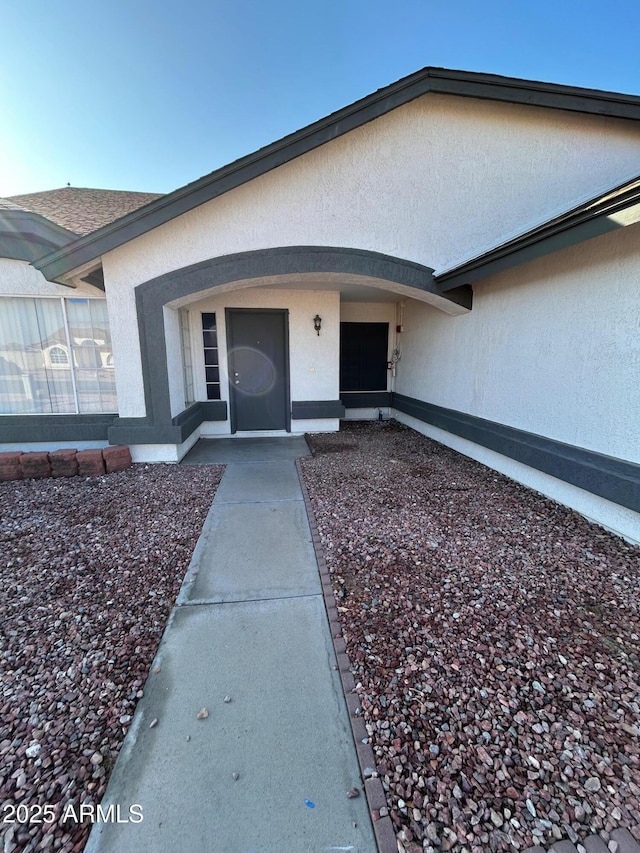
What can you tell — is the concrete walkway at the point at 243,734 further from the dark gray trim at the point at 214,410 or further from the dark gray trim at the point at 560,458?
the dark gray trim at the point at 214,410

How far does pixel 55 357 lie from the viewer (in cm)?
598

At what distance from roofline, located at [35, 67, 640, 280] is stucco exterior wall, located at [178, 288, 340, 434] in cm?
219

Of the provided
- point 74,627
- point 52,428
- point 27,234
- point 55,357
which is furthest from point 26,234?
point 74,627

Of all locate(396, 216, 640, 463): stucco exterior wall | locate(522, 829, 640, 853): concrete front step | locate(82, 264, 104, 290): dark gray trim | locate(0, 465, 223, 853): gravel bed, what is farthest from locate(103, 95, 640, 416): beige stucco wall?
locate(522, 829, 640, 853): concrete front step

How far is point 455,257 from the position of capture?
5.95 metres

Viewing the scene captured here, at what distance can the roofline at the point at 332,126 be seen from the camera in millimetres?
4914

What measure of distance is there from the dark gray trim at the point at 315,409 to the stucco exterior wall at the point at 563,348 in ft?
8.38

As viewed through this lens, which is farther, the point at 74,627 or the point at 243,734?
the point at 74,627

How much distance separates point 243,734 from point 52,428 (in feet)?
19.8

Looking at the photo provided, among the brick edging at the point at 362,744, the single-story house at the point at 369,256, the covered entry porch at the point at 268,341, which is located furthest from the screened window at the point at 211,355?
the brick edging at the point at 362,744

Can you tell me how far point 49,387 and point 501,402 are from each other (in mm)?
7372

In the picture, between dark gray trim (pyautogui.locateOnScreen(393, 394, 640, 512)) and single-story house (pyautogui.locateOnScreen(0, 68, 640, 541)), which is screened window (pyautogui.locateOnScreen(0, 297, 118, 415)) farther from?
dark gray trim (pyautogui.locateOnScreen(393, 394, 640, 512))

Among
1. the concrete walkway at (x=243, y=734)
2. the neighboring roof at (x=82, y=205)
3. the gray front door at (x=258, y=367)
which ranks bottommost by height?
the concrete walkway at (x=243, y=734)

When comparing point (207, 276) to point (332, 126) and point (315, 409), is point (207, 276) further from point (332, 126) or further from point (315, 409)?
point (315, 409)
